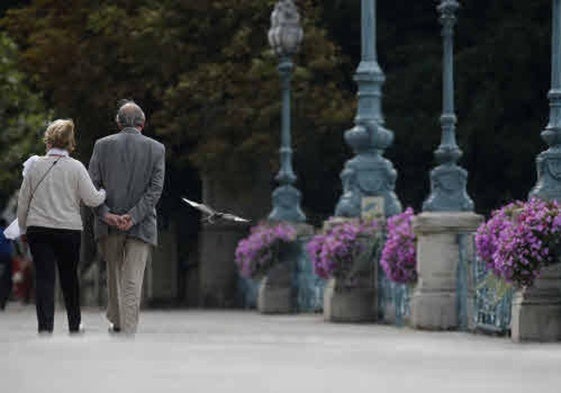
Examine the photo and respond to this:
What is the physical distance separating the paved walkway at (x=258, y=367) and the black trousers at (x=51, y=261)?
1.75 ft

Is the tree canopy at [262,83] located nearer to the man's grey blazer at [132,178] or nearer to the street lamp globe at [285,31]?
the street lamp globe at [285,31]

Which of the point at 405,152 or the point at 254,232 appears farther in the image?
the point at 405,152

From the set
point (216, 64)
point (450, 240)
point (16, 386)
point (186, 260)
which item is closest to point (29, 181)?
point (16, 386)

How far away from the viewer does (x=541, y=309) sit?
21.4 metres

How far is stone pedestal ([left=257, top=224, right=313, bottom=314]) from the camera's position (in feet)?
115

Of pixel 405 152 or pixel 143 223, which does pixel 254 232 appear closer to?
pixel 405 152

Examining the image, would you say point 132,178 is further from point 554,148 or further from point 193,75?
point 193,75

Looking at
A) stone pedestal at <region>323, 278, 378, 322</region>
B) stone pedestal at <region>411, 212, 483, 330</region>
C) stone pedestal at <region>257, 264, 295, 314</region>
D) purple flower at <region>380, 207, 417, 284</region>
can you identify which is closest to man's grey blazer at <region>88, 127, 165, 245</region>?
stone pedestal at <region>411, 212, 483, 330</region>

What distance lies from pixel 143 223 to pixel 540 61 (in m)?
24.3

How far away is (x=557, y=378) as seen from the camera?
13.8 m

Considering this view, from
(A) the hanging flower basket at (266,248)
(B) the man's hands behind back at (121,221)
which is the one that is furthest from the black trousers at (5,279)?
(B) the man's hands behind back at (121,221)

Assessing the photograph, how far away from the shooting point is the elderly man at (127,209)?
18.2 m

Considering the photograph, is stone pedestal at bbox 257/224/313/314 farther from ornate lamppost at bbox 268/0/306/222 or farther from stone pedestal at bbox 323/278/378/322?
stone pedestal at bbox 323/278/378/322

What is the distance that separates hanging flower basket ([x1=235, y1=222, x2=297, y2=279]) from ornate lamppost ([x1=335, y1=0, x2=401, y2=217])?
4.98 metres
